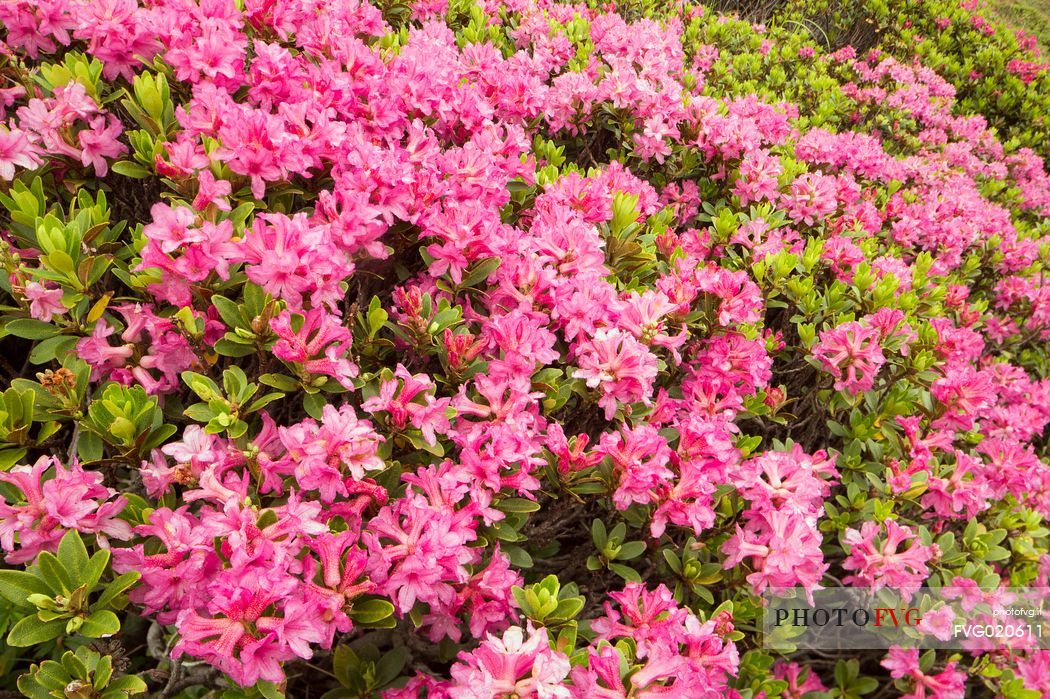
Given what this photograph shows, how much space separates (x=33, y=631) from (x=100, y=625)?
0.46 feet

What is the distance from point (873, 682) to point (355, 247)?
2448mm

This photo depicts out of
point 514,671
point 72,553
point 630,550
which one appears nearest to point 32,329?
point 72,553

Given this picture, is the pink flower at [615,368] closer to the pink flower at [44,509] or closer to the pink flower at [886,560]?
the pink flower at [886,560]

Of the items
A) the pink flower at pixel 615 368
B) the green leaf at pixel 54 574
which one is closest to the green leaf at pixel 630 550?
the pink flower at pixel 615 368

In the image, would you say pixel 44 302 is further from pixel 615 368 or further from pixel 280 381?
pixel 615 368

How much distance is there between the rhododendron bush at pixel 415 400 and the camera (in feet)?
4.53

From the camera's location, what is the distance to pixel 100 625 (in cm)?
129

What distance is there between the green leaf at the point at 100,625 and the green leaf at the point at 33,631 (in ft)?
0.22

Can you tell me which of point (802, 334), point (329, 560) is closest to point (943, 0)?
point (802, 334)

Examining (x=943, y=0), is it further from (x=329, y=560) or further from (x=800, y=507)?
(x=329, y=560)

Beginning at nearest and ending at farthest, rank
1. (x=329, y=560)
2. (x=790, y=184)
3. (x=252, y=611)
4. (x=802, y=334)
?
1. (x=252, y=611)
2. (x=329, y=560)
3. (x=802, y=334)
4. (x=790, y=184)

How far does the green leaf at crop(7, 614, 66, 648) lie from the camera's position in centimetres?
127

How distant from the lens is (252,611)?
3.97 feet

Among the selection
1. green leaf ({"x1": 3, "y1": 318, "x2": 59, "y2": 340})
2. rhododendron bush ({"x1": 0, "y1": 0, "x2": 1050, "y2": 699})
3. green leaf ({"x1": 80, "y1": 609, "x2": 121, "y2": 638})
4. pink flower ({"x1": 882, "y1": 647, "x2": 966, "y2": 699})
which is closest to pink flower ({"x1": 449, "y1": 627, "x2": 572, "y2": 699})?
rhododendron bush ({"x1": 0, "y1": 0, "x2": 1050, "y2": 699})
